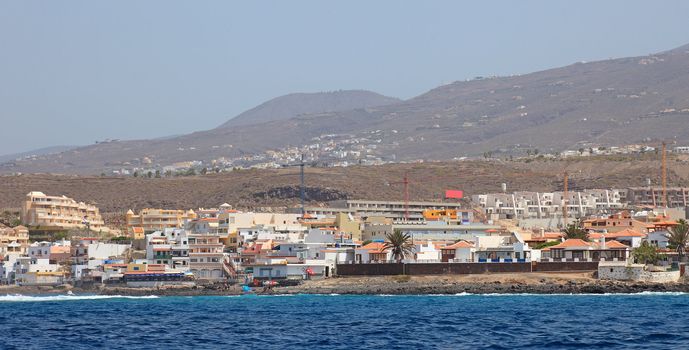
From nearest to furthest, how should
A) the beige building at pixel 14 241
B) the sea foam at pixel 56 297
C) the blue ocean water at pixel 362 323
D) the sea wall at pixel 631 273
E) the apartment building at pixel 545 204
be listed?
1. the blue ocean water at pixel 362 323
2. the sea wall at pixel 631 273
3. the sea foam at pixel 56 297
4. the beige building at pixel 14 241
5. the apartment building at pixel 545 204

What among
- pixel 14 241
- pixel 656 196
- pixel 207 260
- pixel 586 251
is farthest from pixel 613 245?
pixel 656 196

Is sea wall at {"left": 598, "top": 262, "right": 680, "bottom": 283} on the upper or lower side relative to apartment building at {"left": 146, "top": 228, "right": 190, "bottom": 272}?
lower

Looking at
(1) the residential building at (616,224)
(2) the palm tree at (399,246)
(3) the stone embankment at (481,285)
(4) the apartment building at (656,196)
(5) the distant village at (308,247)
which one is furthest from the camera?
(4) the apartment building at (656,196)

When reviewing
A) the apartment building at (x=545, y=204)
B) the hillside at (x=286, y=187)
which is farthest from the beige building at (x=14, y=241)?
the apartment building at (x=545, y=204)

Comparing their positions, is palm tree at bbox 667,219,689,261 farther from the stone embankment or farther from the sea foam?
the sea foam

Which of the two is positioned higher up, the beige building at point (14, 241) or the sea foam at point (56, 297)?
the beige building at point (14, 241)

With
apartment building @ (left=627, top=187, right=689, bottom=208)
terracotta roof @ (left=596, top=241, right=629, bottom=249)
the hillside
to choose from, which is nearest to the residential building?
terracotta roof @ (left=596, top=241, right=629, bottom=249)

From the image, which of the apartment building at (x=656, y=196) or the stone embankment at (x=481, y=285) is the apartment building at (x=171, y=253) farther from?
the apartment building at (x=656, y=196)

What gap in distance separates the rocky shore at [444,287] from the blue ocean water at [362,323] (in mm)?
3372

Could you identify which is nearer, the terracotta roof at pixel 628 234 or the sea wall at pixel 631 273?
the sea wall at pixel 631 273

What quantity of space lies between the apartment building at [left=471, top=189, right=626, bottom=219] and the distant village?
13.8 m

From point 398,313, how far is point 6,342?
22.7m

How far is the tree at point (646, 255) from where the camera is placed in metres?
94.9

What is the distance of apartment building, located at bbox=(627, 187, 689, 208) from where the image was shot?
16388 centimetres
